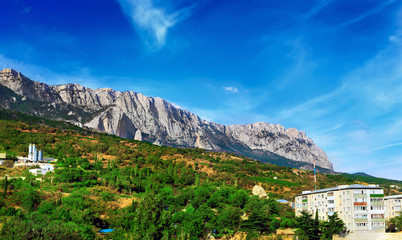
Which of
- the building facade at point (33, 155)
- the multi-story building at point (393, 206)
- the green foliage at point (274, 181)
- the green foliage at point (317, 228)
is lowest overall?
the green foliage at point (317, 228)

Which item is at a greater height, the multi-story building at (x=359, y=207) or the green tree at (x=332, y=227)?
the multi-story building at (x=359, y=207)

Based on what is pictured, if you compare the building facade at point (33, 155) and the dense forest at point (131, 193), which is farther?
the building facade at point (33, 155)

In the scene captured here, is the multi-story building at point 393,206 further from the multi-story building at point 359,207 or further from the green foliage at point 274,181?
the green foliage at point 274,181

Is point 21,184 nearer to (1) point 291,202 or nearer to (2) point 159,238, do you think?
(2) point 159,238

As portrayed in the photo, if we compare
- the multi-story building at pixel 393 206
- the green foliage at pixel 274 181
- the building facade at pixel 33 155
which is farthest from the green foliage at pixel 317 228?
the building facade at pixel 33 155

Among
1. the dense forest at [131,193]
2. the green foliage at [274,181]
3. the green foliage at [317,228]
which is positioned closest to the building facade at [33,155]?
the dense forest at [131,193]

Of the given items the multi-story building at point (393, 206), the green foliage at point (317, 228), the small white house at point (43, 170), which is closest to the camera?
the green foliage at point (317, 228)

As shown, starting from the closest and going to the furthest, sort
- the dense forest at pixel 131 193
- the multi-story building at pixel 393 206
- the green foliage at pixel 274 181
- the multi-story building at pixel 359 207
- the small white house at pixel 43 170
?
1. the dense forest at pixel 131 193
2. the multi-story building at pixel 359 207
3. the multi-story building at pixel 393 206
4. the small white house at pixel 43 170
5. the green foliage at pixel 274 181

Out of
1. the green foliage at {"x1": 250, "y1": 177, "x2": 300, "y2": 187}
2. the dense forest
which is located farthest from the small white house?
the green foliage at {"x1": 250, "y1": 177, "x2": 300, "y2": 187}

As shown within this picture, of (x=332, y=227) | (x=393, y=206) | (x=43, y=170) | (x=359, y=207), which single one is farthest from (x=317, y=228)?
(x=43, y=170)

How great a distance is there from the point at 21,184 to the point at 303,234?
154 feet

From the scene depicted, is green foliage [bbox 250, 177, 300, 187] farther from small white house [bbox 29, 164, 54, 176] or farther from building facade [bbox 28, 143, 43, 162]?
building facade [bbox 28, 143, 43, 162]

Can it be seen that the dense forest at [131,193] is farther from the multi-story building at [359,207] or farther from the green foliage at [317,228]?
the multi-story building at [359,207]

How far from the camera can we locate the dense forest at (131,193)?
114ft
